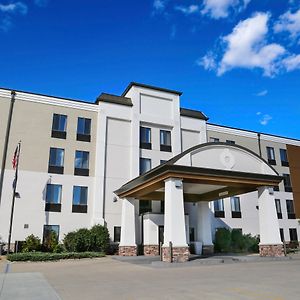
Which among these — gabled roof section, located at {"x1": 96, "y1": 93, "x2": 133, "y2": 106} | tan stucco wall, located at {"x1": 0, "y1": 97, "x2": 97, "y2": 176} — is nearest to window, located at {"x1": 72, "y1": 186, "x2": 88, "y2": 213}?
tan stucco wall, located at {"x1": 0, "y1": 97, "x2": 97, "y2": 176}

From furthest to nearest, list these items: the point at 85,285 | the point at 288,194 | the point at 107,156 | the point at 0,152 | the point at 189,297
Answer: the point at 288,194
the point at 107,156
the point at 0,152
the point at 85,285
the point at 189,297

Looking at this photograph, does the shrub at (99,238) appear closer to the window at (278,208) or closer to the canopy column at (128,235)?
the canopy column at (128,235)

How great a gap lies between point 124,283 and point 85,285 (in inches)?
45.3

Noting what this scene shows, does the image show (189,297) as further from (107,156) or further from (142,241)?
(107,156)

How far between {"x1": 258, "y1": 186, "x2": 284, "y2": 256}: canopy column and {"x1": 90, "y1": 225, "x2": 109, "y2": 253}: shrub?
11.2 metres

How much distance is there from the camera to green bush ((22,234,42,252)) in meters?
22.3

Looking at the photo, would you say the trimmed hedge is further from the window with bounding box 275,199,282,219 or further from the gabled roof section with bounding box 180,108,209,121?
the window with bounding box 275,199,282,219

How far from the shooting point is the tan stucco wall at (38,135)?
25.2m

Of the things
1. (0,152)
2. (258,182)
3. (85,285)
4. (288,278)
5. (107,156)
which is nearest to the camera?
(85,285)

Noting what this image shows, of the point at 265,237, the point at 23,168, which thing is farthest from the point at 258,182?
the point at 23,168

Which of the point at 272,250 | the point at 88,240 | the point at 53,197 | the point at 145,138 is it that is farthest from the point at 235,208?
the point at 53,197

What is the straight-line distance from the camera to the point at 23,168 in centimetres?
2481

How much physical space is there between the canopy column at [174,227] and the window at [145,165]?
1202cm

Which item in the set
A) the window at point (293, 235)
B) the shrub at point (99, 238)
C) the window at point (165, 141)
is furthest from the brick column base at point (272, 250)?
A: the window at point (293, 235)
